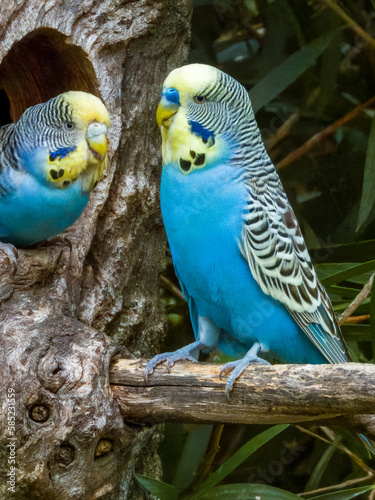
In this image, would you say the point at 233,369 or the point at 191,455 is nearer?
the point at 233,369

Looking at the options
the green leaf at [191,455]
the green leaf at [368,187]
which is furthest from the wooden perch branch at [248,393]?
the green leaf at [368,187]

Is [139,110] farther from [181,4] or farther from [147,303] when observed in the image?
[147,303]

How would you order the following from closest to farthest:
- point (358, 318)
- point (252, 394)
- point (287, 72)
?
1. point (252, 394)
2. point (358, 318)
3. point (287, 72)

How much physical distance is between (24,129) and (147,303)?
98 cm

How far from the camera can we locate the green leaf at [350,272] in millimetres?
3072

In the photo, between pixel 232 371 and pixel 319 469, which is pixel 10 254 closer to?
pixel 232 371

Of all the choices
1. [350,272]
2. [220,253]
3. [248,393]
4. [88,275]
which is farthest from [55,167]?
[350,272]

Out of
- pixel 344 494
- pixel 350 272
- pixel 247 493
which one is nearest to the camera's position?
pixel 247 493

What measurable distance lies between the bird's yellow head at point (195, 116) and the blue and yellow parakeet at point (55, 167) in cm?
29

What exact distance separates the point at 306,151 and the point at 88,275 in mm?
1831

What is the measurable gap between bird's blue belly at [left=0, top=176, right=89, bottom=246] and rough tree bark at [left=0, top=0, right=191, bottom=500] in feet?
0.42

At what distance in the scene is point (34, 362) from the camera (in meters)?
2.28

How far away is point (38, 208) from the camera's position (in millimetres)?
2578

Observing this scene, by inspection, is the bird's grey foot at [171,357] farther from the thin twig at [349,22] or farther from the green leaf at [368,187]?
the thin twig at [349,22]
